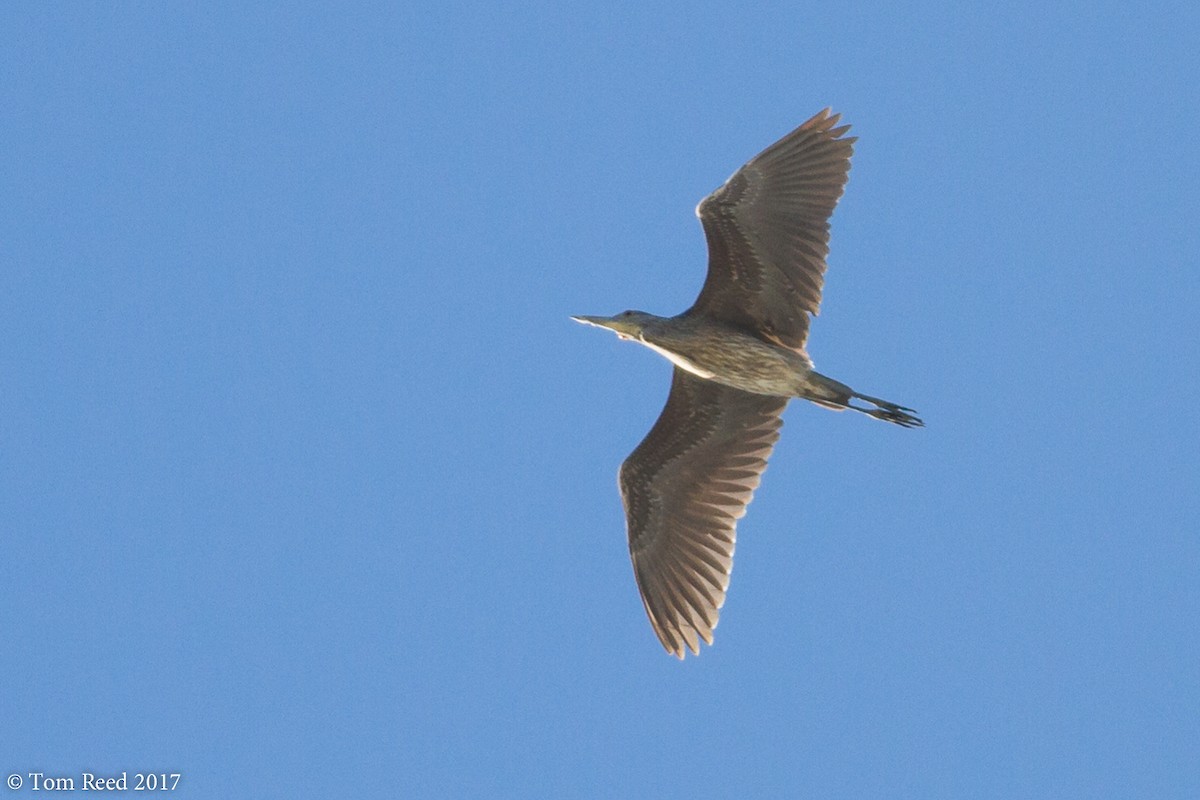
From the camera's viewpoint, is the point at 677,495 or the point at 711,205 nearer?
the point at 711,205

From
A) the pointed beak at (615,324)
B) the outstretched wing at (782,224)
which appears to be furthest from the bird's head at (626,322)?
the outstretched wing at (782,224)

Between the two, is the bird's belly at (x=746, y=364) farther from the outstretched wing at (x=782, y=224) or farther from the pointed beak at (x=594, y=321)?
the pointed beak at (x=594, y=321)

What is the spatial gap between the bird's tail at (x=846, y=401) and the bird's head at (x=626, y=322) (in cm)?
138

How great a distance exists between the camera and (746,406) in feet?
42.5

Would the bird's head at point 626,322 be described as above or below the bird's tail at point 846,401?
above

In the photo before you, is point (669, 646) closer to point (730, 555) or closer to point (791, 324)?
point (730, 555)

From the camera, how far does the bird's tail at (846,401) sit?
12.0 meters

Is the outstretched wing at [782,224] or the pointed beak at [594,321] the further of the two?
the pointed beak at [594,321]

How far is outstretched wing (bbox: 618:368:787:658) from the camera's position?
1283 cm

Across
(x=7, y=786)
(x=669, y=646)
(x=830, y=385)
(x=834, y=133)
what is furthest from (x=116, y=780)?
(x=834, y=133)

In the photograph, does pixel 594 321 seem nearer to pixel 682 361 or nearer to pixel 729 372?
pixel 682 361

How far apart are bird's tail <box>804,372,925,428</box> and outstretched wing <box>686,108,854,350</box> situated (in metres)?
0.34

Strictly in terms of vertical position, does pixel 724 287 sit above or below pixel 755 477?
above

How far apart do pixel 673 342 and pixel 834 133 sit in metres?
2.06
